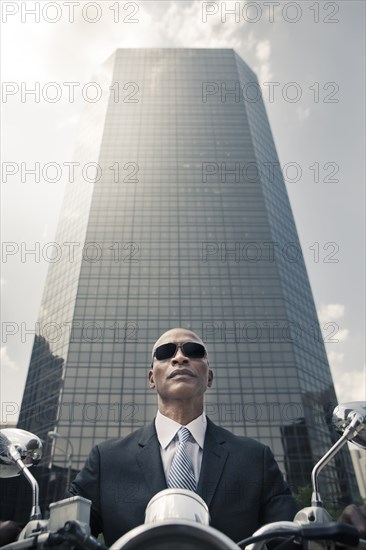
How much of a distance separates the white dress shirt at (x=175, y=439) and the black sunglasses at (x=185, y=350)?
471mm

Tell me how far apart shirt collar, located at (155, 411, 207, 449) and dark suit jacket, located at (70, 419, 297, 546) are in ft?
0.16

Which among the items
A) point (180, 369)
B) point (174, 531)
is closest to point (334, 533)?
point (174, 531)

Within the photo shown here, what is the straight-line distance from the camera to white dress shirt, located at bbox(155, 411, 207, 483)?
3.18 metres

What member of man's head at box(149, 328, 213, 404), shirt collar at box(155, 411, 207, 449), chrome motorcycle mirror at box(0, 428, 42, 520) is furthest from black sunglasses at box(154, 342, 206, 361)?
chrome motorcycle mirror at box(0, 428, 42, 520)

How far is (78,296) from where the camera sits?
264ft

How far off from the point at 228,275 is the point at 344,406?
82.0 m

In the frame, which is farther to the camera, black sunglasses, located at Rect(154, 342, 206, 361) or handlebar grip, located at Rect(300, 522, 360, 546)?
black sunglasses, located at Rect(154, 342, 206, 361)

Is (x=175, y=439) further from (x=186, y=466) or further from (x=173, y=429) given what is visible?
(x=186, y=466)

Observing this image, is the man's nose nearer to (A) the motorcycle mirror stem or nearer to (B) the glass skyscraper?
(A) the motorcycle mirror stem

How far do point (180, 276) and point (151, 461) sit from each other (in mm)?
81517

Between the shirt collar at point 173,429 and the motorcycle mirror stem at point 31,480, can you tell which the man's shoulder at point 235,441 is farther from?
the motorcycle mirror stem at point 31,480

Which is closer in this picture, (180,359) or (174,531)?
(174,531)

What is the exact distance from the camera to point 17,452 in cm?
259

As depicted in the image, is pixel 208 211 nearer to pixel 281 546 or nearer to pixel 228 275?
pixel 228 275
